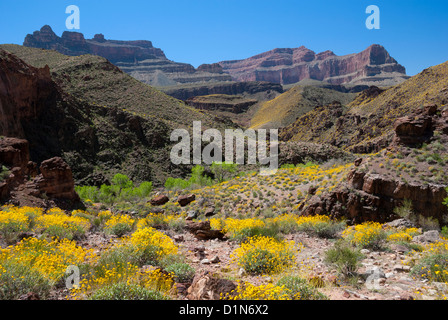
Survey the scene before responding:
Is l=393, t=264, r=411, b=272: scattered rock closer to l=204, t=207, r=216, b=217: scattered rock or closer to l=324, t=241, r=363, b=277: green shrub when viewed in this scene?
l=324, t=241, r=363, b=277: green shrub

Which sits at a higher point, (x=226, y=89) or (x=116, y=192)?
(x=226, y=89)

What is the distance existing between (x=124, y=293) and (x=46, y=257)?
2.40m

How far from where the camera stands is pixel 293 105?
351 feet

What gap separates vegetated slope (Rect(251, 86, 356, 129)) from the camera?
100488 millimetres

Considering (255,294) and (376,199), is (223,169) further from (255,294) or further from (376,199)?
(255,294)

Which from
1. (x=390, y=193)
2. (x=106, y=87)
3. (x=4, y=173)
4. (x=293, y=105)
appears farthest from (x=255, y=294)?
(x=293, y=105)

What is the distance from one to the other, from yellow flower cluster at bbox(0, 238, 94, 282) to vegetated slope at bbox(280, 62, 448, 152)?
4669 cm

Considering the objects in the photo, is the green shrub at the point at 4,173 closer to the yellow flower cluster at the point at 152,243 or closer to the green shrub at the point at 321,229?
the yellow flower cluster at the point at 152,243

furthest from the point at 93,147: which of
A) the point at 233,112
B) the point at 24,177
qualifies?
the point at 233,112

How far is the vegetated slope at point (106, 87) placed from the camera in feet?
182

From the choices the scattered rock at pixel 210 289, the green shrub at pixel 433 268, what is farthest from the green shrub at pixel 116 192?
the green shrub at pixel 433 268

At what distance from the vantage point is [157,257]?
6738 millimetres

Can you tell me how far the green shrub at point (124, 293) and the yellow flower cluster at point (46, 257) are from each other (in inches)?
57.0

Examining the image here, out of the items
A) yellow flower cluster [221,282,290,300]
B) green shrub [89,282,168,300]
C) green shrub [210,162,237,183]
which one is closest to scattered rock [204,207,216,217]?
yellow flower cluster [221,282,290,300]
